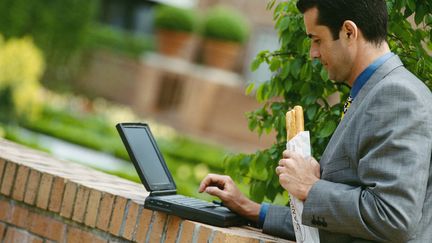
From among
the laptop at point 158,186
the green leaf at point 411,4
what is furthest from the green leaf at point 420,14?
the laptop at point 158,186

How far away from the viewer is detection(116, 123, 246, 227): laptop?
9.53 ft

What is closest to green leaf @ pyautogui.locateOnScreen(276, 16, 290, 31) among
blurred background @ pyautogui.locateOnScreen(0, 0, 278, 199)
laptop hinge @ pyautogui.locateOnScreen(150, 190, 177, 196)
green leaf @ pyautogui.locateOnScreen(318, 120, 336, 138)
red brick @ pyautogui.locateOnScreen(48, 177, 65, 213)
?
green leaf @ pyautogui.locateOnScreen(318, 120, 336, 138)

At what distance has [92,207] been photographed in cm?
324

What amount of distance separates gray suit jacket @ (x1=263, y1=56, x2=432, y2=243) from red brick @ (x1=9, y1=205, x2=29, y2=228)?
1393 millimetres

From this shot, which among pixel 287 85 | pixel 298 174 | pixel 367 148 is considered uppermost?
pixel 287 85

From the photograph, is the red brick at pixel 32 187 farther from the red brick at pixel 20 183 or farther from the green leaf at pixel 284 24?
the green leaf at pixel 284 24

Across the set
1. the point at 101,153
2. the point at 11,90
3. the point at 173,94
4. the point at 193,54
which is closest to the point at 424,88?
the point at 101,153

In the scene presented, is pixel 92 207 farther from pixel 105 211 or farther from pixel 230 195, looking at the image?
pixel 230 195

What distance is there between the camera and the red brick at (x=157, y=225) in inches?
118

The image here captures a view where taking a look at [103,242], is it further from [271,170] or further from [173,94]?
[173,94]

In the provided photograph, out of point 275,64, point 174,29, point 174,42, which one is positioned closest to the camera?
point 275,64

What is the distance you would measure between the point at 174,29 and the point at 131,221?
15.8 metres

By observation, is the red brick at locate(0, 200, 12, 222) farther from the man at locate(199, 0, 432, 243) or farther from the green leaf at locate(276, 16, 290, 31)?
the man at locate(199, 0, 432, 243)

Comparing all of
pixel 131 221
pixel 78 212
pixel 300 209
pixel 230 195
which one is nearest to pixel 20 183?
pixel 78 212
